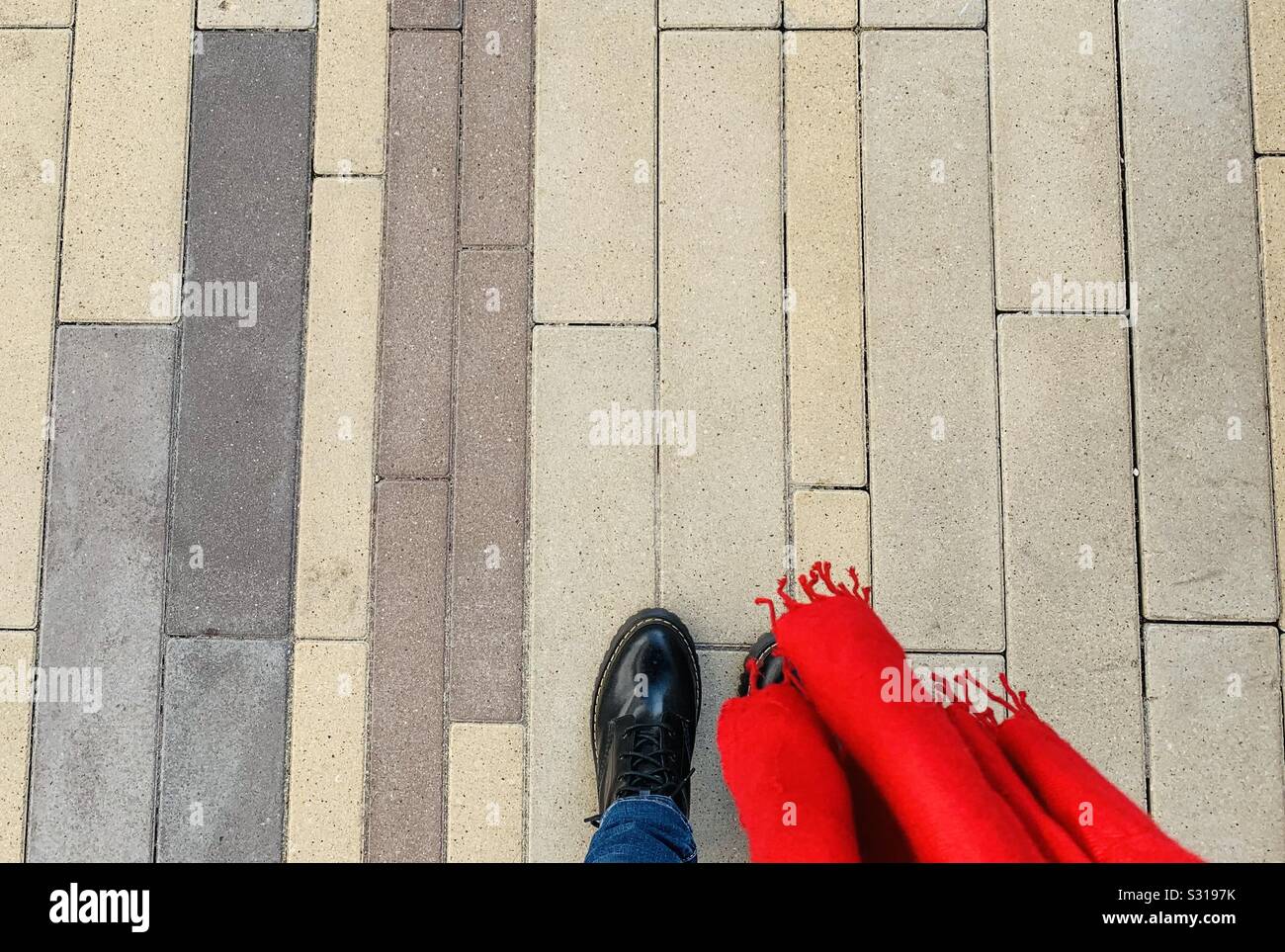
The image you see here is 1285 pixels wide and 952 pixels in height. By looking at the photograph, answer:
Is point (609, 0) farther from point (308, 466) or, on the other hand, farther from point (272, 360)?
point (308, 466)

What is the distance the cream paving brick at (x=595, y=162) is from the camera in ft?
6.65

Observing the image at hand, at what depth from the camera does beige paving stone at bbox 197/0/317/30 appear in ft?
6.89

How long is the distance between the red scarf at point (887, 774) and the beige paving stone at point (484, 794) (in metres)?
0.51

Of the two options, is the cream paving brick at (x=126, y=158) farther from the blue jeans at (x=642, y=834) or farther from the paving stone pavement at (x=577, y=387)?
the blue jeans at (x=642, y=834)

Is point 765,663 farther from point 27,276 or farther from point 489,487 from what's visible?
point 27,276

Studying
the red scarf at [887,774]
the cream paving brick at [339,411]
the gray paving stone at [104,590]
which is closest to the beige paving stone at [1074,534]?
the red scarf at [887,774]

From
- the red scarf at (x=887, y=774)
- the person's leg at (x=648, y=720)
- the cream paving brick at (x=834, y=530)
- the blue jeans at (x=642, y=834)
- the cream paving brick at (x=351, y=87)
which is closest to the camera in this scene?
the red scarf at (x=887, y=774)

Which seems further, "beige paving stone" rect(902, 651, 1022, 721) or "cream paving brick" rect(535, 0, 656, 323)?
"cream paving brick" rect(535, 0, 656, 323)

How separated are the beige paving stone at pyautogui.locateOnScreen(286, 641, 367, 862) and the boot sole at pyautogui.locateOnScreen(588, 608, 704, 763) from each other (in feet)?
1.69

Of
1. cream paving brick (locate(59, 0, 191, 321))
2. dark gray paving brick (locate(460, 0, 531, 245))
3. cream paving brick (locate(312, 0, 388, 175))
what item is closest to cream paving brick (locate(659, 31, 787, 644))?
dark gray paving brick (locate(460, 0, 531, 245))

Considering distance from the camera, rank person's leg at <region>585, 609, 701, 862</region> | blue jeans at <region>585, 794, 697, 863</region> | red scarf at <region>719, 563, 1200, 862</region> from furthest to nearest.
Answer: person's leg at <region>585, 609, 701, 862</region> → blue jeans at <region>585, 794, 697, 863</region> → red scarf at <region>719, 563, 1200, 862</region>

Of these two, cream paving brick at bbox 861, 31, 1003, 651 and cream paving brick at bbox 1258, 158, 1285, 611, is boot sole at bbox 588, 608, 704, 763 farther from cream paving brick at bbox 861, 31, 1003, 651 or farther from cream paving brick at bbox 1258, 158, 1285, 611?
cream paving brick at bbox 1258, 158, 1285, 611

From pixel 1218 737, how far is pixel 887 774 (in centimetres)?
99
